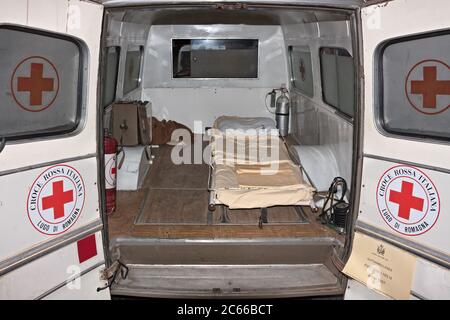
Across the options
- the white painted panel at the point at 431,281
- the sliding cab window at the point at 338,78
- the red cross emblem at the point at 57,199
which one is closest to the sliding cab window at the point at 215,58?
the sliding cab window at the point at 338,78

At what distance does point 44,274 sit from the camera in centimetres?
243

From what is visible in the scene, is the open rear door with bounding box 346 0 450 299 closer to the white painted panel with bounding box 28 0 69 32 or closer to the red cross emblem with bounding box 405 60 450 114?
the red cross emblem with bounding box 405 60 450 114

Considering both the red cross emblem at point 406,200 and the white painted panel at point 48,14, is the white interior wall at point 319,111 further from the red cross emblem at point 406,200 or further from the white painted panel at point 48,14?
the white painted panel at point 48,14

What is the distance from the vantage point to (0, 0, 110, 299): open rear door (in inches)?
85.4

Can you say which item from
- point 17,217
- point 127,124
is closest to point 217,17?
point 127,124

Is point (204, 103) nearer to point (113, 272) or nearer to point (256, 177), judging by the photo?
point (256, 177)

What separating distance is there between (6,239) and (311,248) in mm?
2011

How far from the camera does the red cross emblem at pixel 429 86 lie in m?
2.27

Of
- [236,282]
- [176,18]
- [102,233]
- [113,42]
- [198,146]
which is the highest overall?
[176,18]

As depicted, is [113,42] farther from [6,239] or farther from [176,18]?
[6,239]

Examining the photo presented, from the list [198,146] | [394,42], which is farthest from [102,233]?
[198,146]

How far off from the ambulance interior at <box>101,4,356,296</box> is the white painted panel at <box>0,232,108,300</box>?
0.40 meters

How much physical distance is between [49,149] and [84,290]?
3.02 ft

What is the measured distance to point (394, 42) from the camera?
2.47m
